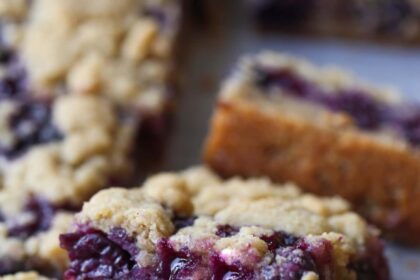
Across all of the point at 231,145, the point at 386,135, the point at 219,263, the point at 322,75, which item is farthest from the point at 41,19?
the point at 219,263

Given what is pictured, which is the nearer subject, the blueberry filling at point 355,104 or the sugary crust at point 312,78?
the blueberry filling at point 355,104

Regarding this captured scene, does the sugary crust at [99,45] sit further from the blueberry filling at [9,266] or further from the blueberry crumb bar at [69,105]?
the blueberry filling at [9,266]

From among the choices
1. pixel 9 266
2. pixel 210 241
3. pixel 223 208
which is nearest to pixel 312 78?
pixel 223 208

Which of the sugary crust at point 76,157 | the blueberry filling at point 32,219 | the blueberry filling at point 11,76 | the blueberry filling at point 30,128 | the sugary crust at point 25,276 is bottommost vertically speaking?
the sugary crust at point 25,276

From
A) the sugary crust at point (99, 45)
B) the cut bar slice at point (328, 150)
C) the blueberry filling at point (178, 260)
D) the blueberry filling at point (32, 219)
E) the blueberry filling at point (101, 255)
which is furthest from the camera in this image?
the sugary crust at point (99, 45)

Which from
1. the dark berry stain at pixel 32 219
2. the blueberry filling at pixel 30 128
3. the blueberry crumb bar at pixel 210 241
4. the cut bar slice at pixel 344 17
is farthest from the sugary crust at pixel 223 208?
the cut bar slice at pixel 344 17

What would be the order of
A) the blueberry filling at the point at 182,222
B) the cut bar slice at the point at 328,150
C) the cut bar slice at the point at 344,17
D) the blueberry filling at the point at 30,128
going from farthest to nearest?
1. the cut bar slice at the point at 344,17
2. the cut bar slice at the point at 328,150
3. the blueberry filling at the point at 30,128
4. the blueberry filling at the point at 182,222

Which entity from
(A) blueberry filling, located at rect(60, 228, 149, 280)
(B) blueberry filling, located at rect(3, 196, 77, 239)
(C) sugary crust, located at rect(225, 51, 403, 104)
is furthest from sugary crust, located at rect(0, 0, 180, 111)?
(A) blueberry filling, located at rect(60, 228, 149, 280)
